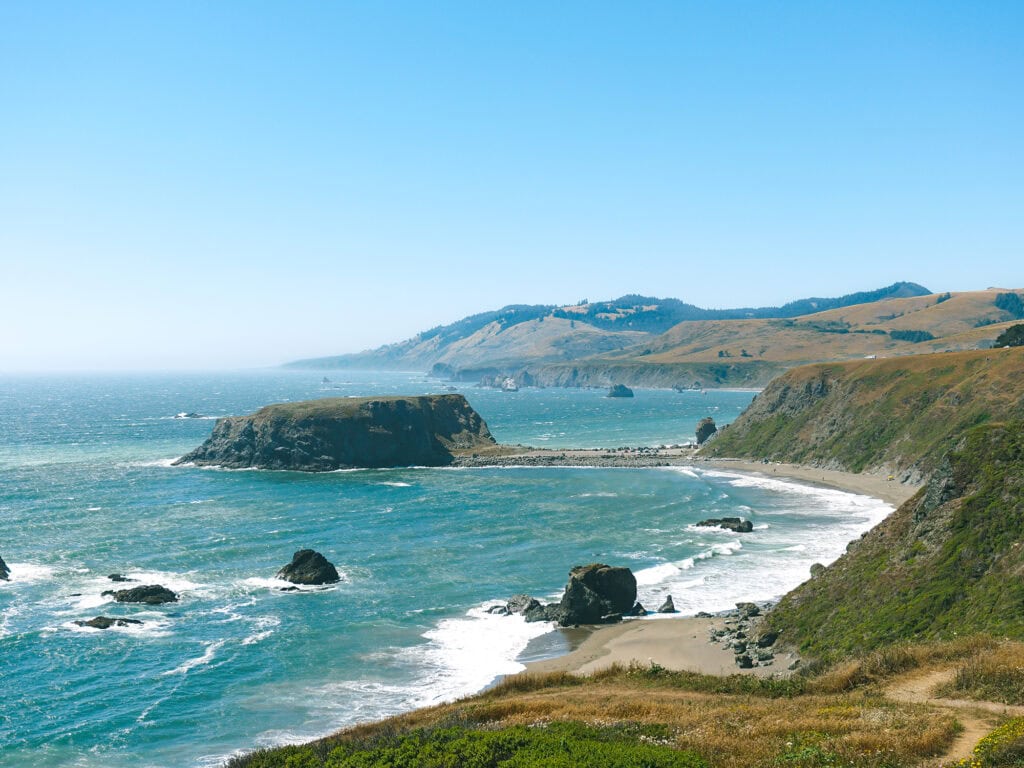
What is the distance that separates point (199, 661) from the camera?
5000 centimetres

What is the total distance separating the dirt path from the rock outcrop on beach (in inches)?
1191

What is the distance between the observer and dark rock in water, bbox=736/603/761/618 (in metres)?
55.2

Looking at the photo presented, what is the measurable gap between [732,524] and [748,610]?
1298 inches

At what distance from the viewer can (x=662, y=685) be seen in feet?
116

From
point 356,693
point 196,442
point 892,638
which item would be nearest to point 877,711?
point 892,638

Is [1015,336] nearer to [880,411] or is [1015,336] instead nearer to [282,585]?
[880,411]

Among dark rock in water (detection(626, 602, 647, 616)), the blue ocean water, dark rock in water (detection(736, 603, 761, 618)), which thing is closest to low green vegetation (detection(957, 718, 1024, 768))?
the blue ocean water

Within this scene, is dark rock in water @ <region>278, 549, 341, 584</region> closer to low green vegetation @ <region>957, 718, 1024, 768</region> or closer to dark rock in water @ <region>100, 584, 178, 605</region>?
dark rock in water @ <region>100, 584, 178, 605</region>

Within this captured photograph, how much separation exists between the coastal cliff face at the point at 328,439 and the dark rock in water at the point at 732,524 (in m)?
66.4

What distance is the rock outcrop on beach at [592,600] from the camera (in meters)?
58.4

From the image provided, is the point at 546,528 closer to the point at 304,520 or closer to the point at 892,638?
the point at 304,520

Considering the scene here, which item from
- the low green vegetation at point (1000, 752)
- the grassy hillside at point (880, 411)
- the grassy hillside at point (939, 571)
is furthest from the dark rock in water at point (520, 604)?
the grassy hillside at point (880, 411)

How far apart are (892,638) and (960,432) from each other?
73705 millimetres

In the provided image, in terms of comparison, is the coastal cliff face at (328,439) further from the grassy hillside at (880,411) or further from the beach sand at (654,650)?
the beach sand at (654,650)
